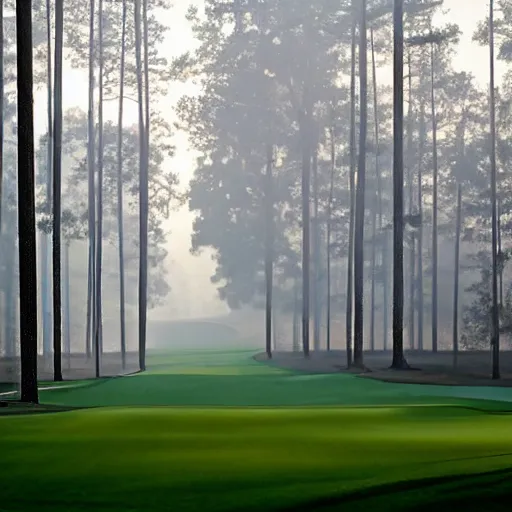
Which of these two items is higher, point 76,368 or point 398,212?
point 398,212

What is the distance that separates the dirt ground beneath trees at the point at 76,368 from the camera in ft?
109

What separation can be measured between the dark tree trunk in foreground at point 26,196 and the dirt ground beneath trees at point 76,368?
44.9 ft

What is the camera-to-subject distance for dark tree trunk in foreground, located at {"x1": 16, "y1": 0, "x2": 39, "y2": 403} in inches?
674

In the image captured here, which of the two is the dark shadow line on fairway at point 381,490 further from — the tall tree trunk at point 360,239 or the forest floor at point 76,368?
the forest floor at point 76,368

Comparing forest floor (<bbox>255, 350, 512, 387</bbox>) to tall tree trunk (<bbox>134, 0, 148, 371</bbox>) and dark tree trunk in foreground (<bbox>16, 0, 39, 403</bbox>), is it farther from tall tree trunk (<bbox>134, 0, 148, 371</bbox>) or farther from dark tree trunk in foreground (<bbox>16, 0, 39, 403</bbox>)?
dark tree trunk in foreground (<bbox>16, 0, 39, 403</bbox>)

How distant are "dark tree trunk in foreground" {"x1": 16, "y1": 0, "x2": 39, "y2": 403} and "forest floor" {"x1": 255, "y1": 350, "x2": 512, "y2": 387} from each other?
35.3 ft

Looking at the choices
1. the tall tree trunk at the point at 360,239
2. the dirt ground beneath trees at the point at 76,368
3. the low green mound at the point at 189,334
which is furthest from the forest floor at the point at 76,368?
the low green mound at the point at 189,334

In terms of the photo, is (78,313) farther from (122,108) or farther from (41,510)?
(41,510)

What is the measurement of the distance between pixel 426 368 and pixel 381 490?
2639 cm

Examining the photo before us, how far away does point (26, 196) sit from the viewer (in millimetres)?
17188

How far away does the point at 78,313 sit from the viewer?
84.7 meters

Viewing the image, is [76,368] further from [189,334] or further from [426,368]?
[189,334]

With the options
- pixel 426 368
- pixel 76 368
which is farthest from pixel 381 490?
pixel 76 368

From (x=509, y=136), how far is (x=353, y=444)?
41.8 m
